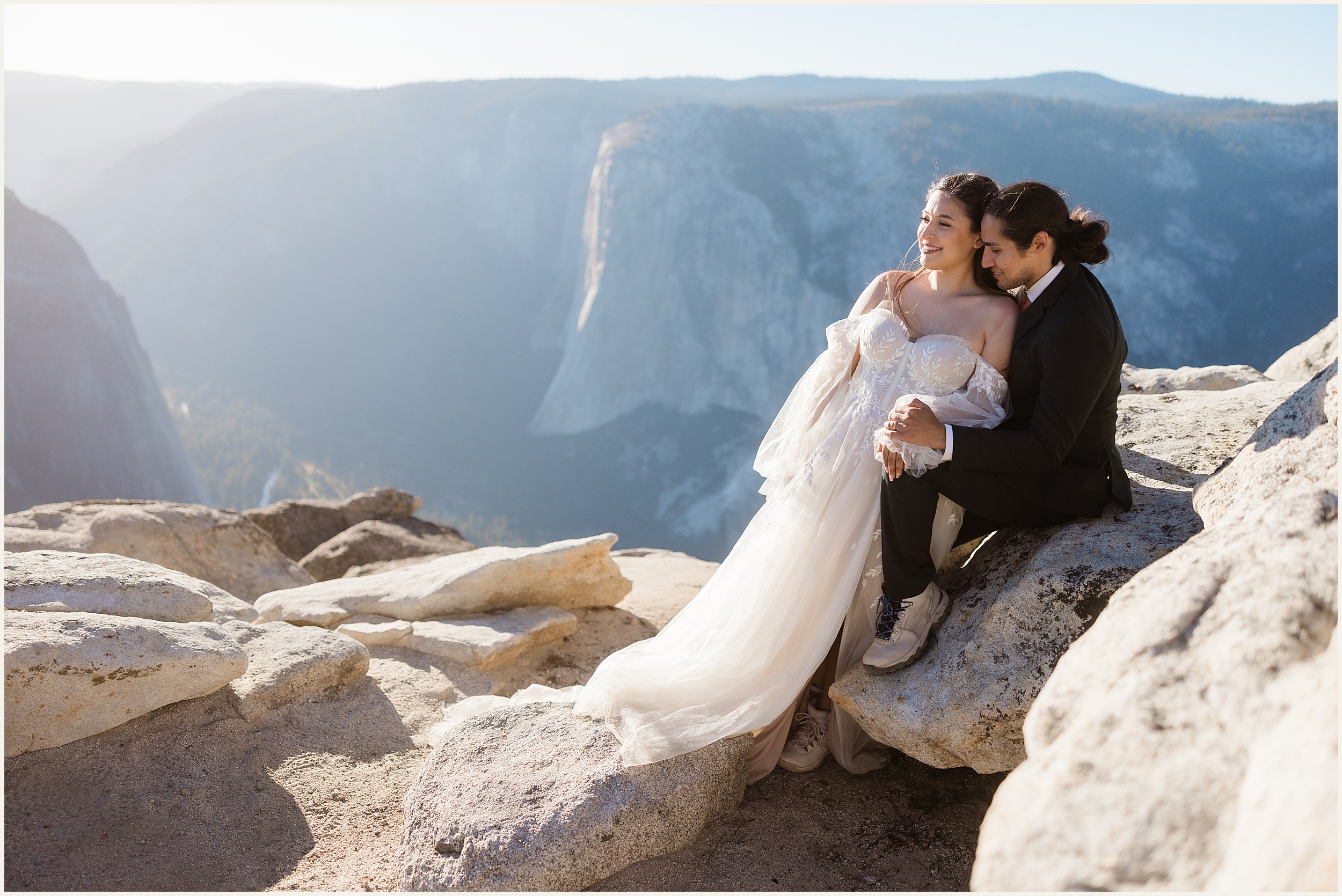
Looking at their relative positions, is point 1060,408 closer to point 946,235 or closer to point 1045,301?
point 1045,301

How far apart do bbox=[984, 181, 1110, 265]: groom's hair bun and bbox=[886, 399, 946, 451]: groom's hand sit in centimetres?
72

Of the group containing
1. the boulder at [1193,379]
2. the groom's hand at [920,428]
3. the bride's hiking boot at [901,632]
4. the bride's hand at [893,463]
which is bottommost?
the bride's hiking boot at [901,632]

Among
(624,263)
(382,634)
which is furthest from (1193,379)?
(624,263)

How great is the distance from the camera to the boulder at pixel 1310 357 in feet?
16.8

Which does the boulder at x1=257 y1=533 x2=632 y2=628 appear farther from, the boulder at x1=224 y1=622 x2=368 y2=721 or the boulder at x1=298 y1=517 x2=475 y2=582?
the boulder at x1=298 y1=517 x2=475 y2=582

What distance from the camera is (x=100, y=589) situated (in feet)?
12.8

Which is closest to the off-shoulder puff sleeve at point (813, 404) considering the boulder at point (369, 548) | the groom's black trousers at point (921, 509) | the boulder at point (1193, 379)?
the groom's black trousers at point (921, 509)

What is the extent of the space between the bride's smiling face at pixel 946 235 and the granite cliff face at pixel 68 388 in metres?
22.1

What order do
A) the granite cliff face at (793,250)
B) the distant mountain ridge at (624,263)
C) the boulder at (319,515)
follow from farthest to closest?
the distant mountain ridge at (624,263) → the granite cliff face at (793,250) → the boulder at (319,515)

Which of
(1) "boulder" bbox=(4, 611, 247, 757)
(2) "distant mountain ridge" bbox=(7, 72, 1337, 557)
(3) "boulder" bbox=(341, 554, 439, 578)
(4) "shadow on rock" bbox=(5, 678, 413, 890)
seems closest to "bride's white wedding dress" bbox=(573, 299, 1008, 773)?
(4) "shadow on rock" bbox=(5, 678, 413, 890)

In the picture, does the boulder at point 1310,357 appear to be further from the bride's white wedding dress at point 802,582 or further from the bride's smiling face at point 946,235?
the bride's white wedding dress at point 802,582

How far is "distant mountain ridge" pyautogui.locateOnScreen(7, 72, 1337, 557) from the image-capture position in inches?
1309

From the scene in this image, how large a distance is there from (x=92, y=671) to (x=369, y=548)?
5.60 meters

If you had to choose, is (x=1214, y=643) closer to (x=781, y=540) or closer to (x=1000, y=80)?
(x=781, y=540)
